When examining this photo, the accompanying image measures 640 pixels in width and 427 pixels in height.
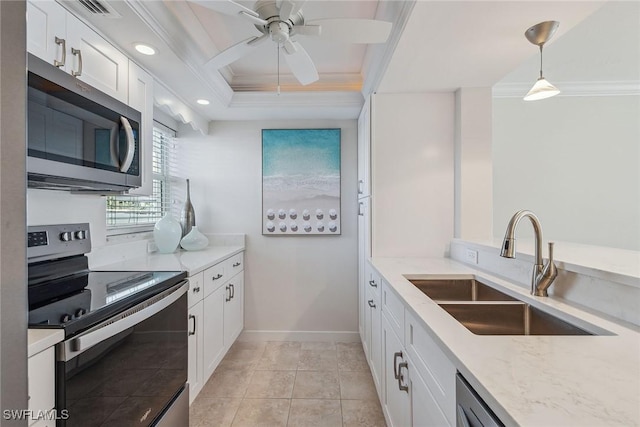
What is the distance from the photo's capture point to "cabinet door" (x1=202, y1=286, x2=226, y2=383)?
209 centimetres

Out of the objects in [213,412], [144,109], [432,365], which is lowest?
[213,412]

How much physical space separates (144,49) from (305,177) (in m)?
1.70

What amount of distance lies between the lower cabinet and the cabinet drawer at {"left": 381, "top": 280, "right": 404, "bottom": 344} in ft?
3.79

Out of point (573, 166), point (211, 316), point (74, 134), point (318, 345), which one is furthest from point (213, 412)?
point (573, 166)

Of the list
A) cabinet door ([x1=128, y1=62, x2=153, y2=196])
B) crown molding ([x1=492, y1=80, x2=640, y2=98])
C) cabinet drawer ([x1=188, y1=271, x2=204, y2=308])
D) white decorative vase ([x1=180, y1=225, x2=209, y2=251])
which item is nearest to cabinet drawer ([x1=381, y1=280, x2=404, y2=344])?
cabinet drawer ([x1=188, y1=271, x2=204, y2=308])

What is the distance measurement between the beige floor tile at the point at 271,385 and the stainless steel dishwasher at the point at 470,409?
1725mm

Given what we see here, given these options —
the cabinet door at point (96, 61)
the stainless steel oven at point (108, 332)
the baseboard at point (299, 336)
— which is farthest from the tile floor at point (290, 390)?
the cabinet door at point (96, 61)

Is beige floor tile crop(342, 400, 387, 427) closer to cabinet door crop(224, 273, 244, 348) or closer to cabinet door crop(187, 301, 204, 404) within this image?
cabinet door crop(187, 301, 204, 404)

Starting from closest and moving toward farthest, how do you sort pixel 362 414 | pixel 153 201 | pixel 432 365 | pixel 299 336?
1. pixel 432 365
2. pixel 362 414
3. pixel 153 201
4. pixel 299 336

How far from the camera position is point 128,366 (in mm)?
1213

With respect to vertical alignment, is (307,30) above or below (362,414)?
above

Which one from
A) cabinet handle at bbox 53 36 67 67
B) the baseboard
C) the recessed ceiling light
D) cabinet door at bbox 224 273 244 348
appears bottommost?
the baseboard

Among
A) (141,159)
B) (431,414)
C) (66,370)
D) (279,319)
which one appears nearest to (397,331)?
(431,414)

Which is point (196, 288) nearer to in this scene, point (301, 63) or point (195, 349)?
point (195, 349)
